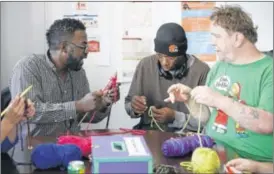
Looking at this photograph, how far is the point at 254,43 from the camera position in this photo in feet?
5.20

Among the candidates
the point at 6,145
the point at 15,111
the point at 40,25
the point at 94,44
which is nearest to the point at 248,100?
the point at 15,111

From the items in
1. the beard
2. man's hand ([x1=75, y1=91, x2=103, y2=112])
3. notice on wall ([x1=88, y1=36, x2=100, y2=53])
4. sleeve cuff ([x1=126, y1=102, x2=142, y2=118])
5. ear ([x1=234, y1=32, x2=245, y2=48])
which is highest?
ear ([x1=234, y1=32, x2=245, y2=48])

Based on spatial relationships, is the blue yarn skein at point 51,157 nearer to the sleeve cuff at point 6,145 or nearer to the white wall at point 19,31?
the sleeve cuff at point 6,145

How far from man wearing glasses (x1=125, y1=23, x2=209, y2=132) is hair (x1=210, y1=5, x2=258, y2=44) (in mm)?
540

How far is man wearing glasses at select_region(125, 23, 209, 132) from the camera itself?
7.00 feet

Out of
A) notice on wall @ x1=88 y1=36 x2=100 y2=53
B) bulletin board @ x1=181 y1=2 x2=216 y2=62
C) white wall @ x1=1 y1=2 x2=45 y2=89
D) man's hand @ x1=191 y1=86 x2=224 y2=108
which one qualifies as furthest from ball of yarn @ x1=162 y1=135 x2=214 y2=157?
white wall @ x1=1 y1=2 x2=45 y2=89

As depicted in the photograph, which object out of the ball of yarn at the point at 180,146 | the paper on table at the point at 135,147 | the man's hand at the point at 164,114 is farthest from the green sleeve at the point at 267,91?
the man's hand at the point at 164,114

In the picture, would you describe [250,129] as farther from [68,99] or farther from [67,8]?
[67,8]

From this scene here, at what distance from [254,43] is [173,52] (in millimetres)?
608

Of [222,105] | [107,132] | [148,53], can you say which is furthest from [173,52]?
[222,105]

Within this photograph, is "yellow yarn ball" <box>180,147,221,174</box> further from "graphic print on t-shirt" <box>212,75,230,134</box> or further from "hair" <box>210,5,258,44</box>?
"hair" <box>210,5,258,44</box>

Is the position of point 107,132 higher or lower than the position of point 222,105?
lower

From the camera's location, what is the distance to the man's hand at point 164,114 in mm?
2123

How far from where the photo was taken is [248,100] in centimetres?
151
